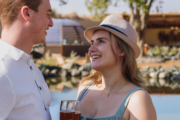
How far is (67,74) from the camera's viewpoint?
31.7 ft

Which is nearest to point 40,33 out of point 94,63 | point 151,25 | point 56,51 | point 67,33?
point 94,63

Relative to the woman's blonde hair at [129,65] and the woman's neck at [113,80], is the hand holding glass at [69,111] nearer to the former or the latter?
the woman's neck at [113,80]

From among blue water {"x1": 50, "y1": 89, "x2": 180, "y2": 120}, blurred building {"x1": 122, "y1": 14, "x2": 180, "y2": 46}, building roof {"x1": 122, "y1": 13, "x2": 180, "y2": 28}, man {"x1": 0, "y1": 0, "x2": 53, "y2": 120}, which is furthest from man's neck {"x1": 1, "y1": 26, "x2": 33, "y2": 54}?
blurred building {"x1": 122, "y1": 14, "x2": 180, "y2": 46}

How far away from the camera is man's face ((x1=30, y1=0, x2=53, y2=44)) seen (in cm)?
134

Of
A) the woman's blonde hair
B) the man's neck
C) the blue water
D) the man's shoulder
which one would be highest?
the man's neck

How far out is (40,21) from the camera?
4.47 ft

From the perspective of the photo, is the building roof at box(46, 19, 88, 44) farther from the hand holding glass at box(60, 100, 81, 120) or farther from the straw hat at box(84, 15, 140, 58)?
the hand holding glass at box(60, 100, 81, 120)

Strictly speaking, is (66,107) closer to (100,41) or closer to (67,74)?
(100,41)

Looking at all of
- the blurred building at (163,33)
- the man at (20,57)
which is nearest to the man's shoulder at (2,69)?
the man at (20,57)

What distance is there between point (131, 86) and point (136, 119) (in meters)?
0.34

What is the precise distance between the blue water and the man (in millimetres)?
3061

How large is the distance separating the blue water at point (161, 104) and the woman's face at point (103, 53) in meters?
2.60

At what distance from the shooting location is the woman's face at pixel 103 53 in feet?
6.20

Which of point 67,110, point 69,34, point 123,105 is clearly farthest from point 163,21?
point 67,110
